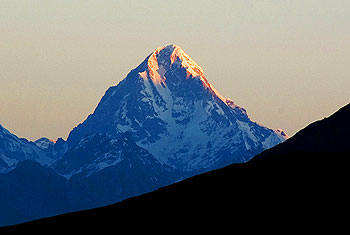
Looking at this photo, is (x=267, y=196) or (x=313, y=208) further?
(x=267, y=196)

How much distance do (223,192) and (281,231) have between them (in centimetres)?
4027

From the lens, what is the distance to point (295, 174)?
190 meters

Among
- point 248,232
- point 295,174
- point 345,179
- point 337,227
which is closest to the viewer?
point 337,227

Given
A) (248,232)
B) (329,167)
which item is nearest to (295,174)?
(329,167)

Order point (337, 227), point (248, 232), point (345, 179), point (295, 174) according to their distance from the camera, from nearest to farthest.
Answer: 1. point (337, 227)
2. point (248, 232)
3. point (345, 179)
4. point (295, 174)

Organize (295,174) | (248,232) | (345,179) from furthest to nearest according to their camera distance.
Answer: (295,174)
(345,179)
(248,232)

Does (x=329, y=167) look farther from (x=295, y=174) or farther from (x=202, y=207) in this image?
(x=202, y=207)

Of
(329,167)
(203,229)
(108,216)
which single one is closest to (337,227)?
(203,229)

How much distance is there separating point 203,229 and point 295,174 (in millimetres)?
28077

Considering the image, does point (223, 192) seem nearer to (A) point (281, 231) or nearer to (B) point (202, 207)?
(B) point (202, 207)

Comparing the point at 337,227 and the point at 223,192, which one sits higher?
the point at 223,192

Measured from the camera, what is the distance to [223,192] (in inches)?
7638

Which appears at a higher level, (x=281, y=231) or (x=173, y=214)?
(x=173, y=214)

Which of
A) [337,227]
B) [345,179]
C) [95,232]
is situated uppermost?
[95,232]
